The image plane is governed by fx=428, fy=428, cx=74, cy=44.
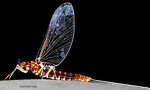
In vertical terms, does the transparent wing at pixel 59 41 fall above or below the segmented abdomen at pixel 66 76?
above

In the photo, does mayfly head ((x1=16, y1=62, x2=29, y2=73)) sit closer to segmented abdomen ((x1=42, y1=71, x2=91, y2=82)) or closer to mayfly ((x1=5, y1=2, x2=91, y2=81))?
mayfly ((x1=5, y1=2, x2=91, y2=81))

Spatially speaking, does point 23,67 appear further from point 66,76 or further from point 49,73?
point 66,76

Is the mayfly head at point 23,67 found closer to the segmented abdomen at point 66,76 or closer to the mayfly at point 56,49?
the mayfly at point 56,49

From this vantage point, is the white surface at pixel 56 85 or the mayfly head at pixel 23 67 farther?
the mayfly head at pixel 23 67

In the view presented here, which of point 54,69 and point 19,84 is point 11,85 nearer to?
point 19,84

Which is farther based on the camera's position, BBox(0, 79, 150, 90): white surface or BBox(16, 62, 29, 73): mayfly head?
BBox(16, 62, 29, 73): mayfly head

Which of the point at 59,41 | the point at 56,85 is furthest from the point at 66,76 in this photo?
the point at 59,41

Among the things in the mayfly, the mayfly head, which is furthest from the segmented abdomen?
the mayfly head

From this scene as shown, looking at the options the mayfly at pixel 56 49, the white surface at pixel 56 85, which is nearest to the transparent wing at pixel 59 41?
the mayfly at pixel 56 49
